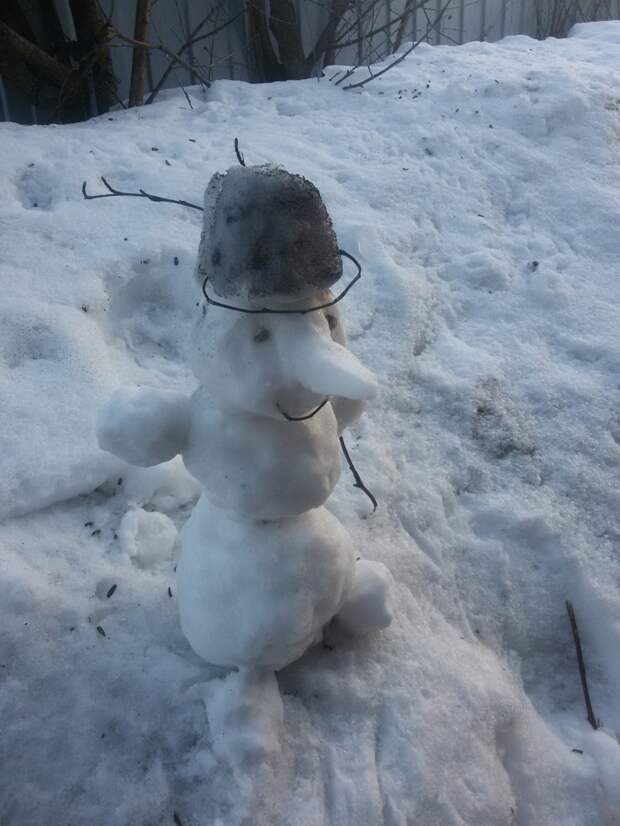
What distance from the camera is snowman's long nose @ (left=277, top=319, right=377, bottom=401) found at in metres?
0.82

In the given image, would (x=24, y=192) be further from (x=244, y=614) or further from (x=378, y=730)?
(x=378, y=730)

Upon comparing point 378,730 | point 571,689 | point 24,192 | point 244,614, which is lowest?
point 571,689

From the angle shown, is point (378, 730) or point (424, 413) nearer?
point (378, 730)

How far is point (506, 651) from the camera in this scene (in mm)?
1406

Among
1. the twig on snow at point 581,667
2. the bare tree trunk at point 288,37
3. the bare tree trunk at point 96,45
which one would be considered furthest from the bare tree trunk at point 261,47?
the twig on snow at point 581,667

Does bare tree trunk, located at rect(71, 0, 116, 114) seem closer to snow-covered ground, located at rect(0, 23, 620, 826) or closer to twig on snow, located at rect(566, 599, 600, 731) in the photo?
snow-covered ground, located at rect(0, 23, 620, 826)

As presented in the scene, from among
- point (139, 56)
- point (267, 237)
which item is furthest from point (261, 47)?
point (267, 237)

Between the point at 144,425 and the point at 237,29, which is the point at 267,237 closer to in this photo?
the point at 144,425

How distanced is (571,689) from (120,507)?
0.99m

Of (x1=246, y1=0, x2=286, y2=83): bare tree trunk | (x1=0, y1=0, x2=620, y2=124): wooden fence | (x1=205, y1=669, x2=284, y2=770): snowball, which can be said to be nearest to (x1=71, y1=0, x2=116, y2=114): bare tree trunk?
(x1=0, y1=0, x2=620, y2=124): wooden fence

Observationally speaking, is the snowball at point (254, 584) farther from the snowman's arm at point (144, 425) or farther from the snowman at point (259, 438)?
the snowman's arm at point (144, 425)

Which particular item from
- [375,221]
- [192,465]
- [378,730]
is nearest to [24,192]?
[375,221]

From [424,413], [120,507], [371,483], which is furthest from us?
[424,413]

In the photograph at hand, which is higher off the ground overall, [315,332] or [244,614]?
[315,332]
